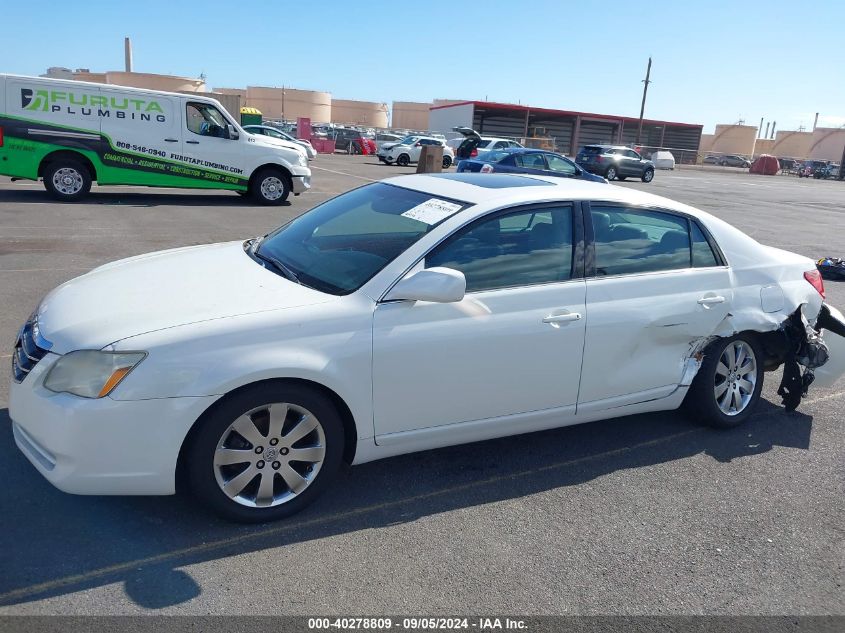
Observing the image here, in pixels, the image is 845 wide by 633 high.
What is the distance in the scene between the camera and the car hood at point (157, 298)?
3.12 meters

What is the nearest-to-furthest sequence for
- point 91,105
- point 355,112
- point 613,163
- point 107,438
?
point 107,438
point 91,105
point 613,163
point 355,112

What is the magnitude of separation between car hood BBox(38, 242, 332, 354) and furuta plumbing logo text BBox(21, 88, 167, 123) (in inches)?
416

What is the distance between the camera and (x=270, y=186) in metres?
14.9

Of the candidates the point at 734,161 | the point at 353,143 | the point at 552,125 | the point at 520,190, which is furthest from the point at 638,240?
the point at 734,161

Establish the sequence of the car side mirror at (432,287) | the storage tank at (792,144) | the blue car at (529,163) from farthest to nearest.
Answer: the storage tank at (792,144)
the blue car at (529,163)
the car side mirror at (432,287)

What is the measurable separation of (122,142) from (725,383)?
1214cm

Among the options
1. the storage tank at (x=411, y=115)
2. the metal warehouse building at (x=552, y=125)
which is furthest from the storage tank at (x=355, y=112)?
the metal warehouse building at (x=552, y=125)

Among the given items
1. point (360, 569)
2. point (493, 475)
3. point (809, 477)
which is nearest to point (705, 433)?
point (809, 477)

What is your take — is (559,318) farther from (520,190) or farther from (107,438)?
(107,438)

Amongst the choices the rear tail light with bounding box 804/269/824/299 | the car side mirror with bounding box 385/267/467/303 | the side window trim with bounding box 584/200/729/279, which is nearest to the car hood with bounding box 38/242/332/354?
the car side mirror with bounding box 385/267/467/303

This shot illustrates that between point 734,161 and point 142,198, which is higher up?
point 734,161

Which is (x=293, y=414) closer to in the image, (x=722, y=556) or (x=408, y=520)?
(x=408, y=520)

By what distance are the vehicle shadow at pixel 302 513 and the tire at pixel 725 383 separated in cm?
12

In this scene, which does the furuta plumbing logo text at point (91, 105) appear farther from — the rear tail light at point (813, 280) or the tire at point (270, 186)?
the rear tail light at point (813, 280)
